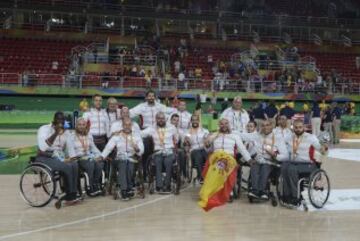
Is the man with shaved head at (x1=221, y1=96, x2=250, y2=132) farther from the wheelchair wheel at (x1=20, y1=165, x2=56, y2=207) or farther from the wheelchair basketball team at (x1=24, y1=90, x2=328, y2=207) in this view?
the wheelchair wheel at (x1=20, y1=165, x2=56, y2=207)

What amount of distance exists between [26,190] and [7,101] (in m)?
16.6

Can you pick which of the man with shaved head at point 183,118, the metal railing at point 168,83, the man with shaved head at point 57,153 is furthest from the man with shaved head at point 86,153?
the metal railing at point 168,83

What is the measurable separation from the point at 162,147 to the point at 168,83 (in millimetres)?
17237

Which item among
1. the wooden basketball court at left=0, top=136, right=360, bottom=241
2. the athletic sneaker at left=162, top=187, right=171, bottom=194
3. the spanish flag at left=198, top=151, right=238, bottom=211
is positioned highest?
the spanish flag at left=198, top=151, right=238, bottom=211

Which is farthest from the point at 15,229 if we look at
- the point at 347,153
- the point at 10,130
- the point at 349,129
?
the point at 349,129

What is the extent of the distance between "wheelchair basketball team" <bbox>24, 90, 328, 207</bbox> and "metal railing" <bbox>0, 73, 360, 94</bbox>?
1568cm

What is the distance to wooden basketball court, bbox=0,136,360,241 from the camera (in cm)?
664

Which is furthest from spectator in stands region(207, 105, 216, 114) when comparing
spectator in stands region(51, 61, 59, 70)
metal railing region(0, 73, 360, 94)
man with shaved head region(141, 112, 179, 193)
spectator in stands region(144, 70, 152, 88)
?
man with shaved head region(141, 112, 179, 193)

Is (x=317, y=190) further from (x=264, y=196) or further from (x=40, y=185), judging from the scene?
(x=40, y=185)

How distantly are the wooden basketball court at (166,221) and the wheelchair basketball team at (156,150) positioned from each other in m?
0.34

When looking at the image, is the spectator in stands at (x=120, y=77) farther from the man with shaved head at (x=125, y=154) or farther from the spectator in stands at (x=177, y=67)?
the man with shaved head at (x=125, y=154)

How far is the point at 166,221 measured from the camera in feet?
24.4

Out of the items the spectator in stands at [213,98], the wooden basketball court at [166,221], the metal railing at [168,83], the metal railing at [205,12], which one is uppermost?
the metal railing at [205,12]

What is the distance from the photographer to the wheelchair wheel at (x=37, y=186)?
7973 mm
